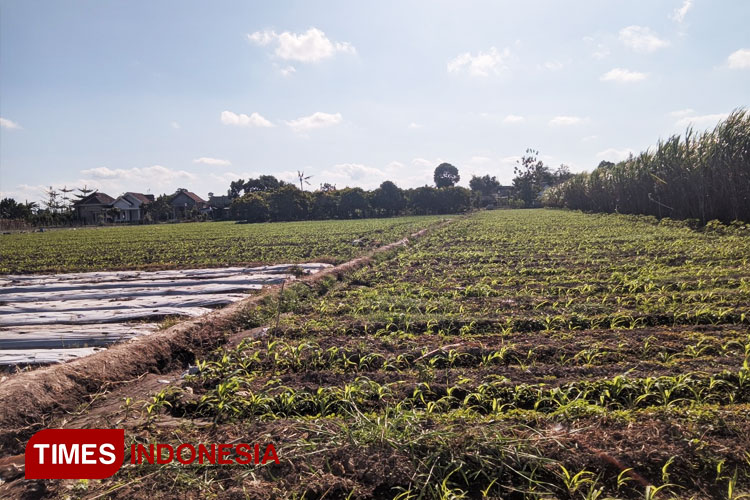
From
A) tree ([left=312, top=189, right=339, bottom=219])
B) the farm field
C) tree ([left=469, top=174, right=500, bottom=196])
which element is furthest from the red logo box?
tree ([left=469, top=174, right=500, bottom=196])

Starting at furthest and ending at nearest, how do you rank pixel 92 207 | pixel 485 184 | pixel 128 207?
pixel 485 184
pixel 128 207
pixel 92 207

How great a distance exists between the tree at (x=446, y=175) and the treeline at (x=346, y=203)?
56.7m

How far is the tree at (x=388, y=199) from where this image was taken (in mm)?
49656

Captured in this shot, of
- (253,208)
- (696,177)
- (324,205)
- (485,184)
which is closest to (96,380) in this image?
(696,177)

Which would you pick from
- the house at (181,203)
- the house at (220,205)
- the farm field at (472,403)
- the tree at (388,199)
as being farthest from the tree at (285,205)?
the farm field at (472,403)

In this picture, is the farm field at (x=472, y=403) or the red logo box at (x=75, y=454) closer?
the farm field at (x=472, y=403)

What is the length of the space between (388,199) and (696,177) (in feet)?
113

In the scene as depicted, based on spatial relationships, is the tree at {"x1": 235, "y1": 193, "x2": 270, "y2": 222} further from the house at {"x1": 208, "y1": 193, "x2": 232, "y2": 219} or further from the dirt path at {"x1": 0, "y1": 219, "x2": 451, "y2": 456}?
the dirt path at {"x1": 0, "y1": 219, "x2": 451, "y2": 456}

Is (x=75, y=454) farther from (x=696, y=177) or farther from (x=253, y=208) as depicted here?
(x=253, y=208)

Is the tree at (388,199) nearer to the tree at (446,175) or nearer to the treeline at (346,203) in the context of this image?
the treeline at (346,203)

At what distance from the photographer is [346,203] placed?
158ft

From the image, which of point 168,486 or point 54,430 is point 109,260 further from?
point 168,486

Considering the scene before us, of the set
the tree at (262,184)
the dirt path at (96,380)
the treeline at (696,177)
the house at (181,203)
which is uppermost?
the tree at (262,184)

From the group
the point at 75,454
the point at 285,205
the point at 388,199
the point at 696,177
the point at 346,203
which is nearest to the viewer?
the point at 75,454
